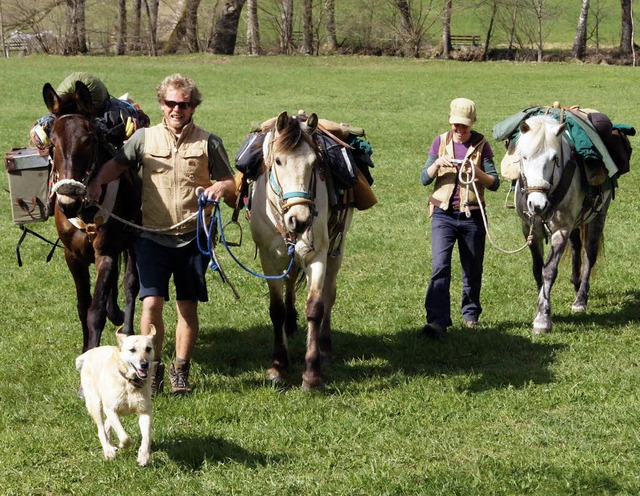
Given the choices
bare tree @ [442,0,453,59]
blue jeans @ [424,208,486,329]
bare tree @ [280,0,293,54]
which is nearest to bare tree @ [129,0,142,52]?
bare tree @ [280,0,293,54]

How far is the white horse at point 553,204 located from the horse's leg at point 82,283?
12.5 ft

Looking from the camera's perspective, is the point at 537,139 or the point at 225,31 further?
the point at 225,31

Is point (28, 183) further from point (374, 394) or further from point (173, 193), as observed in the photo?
point (374, 394)

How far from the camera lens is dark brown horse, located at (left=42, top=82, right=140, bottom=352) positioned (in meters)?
6.61

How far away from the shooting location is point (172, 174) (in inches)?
271

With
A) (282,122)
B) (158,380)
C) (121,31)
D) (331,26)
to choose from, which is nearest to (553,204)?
(282,122)

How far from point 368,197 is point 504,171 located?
1.59 m

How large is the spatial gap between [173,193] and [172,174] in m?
0.14

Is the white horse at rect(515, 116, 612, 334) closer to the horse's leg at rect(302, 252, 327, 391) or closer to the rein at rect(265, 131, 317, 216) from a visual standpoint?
the horse's leg at rect(302, 252, 327, 391)

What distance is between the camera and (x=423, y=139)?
23609mm

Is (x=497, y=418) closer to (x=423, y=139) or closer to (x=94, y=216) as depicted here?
(x=94, y=216)

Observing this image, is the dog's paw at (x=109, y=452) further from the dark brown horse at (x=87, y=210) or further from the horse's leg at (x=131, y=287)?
the horse's leg at (x=131, y=287)

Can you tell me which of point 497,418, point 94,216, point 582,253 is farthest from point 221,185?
point 582,253

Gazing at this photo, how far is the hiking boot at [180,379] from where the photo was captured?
7.09 m
